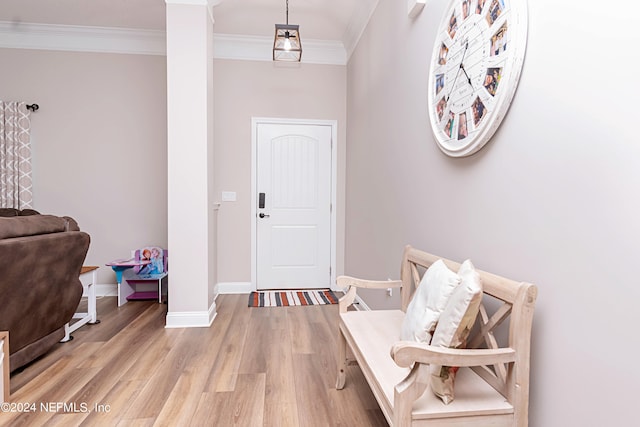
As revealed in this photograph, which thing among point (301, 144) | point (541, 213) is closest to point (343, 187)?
point (301, 144)

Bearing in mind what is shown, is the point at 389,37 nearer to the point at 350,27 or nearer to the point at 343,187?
the point at 350,27

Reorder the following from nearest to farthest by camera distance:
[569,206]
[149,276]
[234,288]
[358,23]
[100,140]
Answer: [569,206] < [358,23] < [149,276] < [100,140] < [234,288]

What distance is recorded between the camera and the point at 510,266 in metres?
1.30

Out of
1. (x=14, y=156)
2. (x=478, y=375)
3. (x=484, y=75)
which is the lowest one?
(x=478, y=375)

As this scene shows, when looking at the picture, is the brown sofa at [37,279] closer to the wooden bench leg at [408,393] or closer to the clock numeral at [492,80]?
the wooden bench leg at [408,393]

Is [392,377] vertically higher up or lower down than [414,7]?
lower down

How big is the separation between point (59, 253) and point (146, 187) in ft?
6.58

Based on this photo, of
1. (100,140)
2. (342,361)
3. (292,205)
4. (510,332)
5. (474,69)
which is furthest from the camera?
(292,205)

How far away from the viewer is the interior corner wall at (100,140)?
13.0 feet

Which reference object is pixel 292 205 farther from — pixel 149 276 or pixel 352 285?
pixel 352 285

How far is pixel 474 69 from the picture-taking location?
147 centimetres

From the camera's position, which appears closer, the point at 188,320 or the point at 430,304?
the point at 430,304

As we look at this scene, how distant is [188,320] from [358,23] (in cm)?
327

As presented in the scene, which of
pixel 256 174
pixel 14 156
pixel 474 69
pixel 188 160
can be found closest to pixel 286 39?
pixel 188 160
